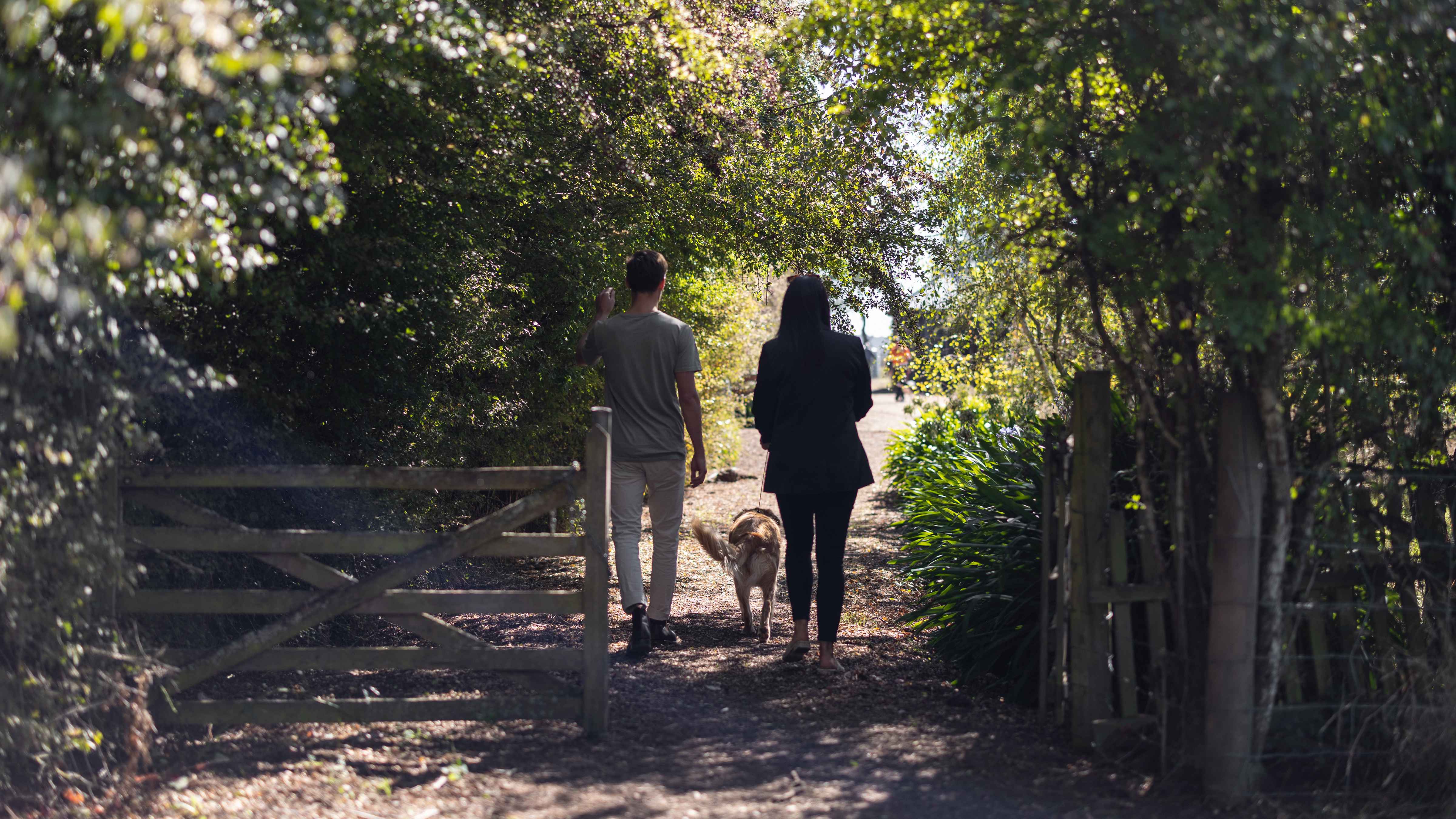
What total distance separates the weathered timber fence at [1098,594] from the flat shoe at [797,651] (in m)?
1.58

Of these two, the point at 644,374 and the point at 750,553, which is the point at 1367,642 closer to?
the point at 750,553

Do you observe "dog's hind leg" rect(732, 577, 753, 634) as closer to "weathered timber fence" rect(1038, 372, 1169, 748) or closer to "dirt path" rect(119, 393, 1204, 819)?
"dirt path" rect(119, 393, 1204, 819)

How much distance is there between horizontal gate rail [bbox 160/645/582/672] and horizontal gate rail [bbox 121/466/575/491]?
2.09 ft

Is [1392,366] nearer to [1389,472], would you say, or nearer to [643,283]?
[1389,472]

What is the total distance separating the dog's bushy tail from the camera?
6.66 m

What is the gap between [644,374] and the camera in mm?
6059

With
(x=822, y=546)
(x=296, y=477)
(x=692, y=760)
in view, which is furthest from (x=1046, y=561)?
(x=296, y=477)

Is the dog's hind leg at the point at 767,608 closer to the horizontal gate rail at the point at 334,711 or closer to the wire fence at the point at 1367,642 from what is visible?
the horizontal gate rail at the point at 334,711

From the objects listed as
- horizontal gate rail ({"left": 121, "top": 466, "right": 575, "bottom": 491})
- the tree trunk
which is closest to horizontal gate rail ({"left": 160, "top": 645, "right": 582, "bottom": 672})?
horizontal gate rail ({"left": 121, "top": 466, "right": 575, "bottom": 491})

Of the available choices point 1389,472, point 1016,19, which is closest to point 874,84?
point 1016,19

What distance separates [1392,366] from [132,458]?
5016 mm

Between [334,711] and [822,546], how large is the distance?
2470 mm

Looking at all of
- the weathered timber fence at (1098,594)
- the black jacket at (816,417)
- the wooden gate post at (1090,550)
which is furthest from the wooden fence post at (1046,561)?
the black jacket at (816,417)

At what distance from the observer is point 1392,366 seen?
4176 millimetres
